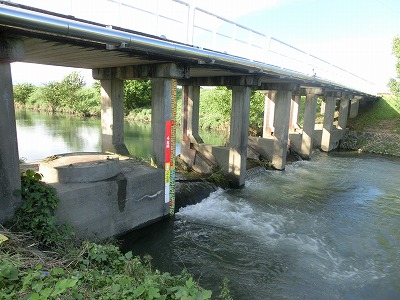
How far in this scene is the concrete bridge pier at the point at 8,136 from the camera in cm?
649

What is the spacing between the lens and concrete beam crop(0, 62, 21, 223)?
655 cm

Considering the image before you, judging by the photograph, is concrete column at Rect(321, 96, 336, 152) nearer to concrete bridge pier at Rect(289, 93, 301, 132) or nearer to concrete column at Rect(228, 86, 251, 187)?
concrete bridge pier at Rect(289, 93, 301, 132)

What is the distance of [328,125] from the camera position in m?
27.8

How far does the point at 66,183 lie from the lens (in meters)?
8.34

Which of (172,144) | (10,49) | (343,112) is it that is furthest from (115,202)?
(343,112)


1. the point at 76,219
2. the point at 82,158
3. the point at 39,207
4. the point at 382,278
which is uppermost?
the point at 82,158

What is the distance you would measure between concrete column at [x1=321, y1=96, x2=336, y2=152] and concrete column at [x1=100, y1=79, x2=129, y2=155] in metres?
20.9

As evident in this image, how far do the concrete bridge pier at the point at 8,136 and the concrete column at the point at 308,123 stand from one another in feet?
67.0

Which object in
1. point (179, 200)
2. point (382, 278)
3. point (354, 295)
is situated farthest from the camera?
point (179, 200)

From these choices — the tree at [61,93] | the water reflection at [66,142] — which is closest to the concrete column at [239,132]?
the water reflection at [66,142]

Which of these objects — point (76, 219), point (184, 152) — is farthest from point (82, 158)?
point (184, 152)

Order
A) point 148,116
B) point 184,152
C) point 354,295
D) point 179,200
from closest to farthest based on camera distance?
1. point 354,295
2. point 179,200
3. point 184,152
4. point 148,116

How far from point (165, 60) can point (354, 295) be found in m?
8.24

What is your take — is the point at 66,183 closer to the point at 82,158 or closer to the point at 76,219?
the point at 76,219
